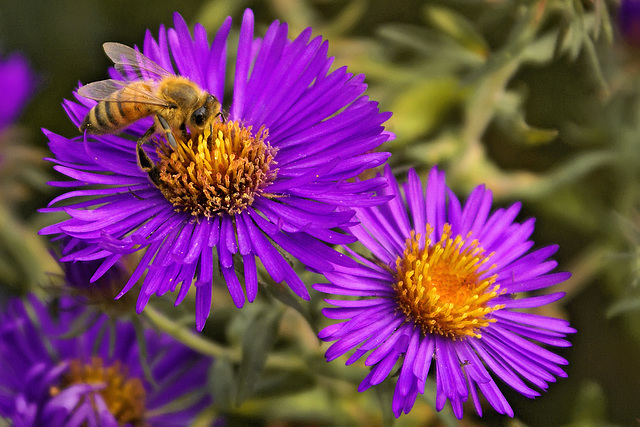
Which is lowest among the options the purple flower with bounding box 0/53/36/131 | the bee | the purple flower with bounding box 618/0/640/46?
the purple flower with bounding box 618/0/640/46

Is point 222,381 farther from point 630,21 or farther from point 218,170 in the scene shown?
point 630,21

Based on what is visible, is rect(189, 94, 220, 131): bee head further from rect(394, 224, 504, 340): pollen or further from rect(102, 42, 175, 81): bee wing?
rect(394, 224, 504, 340): pollen

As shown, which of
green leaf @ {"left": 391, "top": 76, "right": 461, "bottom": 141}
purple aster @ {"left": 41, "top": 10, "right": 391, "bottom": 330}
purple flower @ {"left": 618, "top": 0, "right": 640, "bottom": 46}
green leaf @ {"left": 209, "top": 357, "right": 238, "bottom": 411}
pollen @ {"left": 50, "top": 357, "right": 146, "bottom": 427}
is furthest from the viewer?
green leaf @ {"left": 391, "top": 76, "right": 461, "bottom": 141}

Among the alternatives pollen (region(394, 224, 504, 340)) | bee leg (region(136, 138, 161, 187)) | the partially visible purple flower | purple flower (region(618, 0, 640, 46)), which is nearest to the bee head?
bee leg (region(136, 138, 161, 187))

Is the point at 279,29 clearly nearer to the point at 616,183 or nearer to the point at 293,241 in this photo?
the point at 293,241

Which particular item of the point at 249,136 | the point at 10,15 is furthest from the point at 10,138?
the point at 249,136

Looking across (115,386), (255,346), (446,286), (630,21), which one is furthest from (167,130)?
(630,21)
